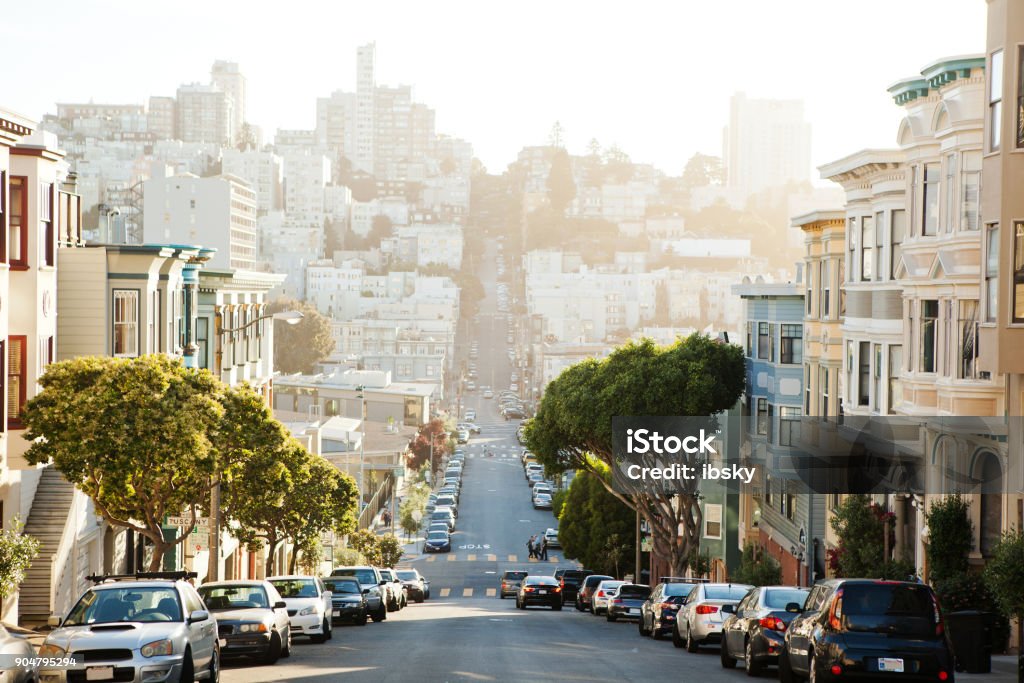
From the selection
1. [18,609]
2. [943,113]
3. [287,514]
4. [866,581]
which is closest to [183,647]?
[866,581]

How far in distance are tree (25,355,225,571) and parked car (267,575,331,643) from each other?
9.00ft

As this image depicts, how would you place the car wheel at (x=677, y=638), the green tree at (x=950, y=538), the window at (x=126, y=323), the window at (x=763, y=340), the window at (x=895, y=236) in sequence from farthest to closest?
the window at (x=763, y=340)
the window at (x=126, y=323)
the window at (x=895, y=236)
the green tree at (x=950, y=538)
the car wheel at (x=677, y=638)

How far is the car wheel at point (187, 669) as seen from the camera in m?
17.3

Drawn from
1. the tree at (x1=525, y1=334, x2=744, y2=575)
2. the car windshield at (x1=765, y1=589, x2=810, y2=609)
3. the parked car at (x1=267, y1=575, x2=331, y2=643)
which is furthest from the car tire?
the tree at (x1=525, y1=334, x2=744, y2=575)

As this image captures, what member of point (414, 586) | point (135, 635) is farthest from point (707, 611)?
point (414, 586)

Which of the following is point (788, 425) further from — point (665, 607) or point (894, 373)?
point (665, 607)

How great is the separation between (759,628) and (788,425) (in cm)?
2867

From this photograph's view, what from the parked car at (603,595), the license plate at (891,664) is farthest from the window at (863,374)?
the license plate at (891,664)

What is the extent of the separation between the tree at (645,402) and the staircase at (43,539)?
23630 millimetres

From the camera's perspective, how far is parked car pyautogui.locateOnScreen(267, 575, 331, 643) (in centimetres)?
2838

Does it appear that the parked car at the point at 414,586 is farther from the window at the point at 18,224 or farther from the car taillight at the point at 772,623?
the car taillight at the point at 772,623

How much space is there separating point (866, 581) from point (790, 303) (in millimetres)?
34843

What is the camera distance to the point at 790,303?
5188 cm

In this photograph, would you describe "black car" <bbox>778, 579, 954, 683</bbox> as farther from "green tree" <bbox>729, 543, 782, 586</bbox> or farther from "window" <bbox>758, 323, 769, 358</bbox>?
"window" <bbox>758, 323, 769, 358</bbox>
